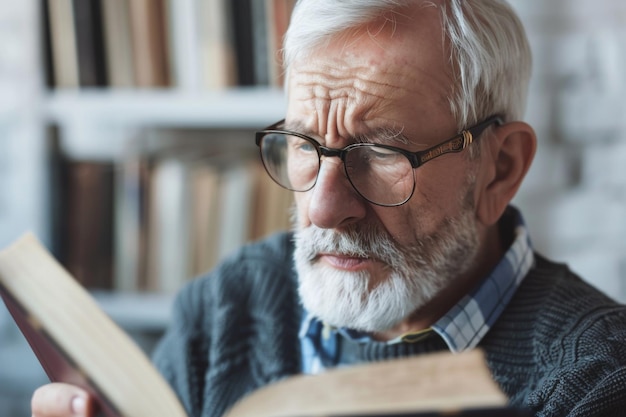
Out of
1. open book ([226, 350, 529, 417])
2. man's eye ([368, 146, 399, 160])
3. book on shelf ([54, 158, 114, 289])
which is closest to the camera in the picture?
open book ([226, 350, 529, 417])

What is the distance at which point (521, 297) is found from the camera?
1.09 meters

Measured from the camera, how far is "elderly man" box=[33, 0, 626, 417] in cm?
99

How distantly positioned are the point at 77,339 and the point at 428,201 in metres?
0.52

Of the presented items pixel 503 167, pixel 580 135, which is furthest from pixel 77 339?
pixel 580 135

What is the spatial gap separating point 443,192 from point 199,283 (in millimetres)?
531

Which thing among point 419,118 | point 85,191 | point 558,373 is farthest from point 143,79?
point 558,373

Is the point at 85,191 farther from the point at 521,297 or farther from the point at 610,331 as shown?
the point at 610,331

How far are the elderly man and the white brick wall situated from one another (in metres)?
0.53

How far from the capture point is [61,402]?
31.5 inches

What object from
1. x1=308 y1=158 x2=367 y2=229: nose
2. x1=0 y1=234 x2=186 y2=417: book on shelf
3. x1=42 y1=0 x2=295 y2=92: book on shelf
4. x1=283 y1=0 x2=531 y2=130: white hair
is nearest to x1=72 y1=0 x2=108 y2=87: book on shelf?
x1=42 y1=0 x2=295 y2=92: book on shelf

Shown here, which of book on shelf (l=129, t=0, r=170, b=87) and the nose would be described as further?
book on shelf (l=129, t=0, r=170, b=87)

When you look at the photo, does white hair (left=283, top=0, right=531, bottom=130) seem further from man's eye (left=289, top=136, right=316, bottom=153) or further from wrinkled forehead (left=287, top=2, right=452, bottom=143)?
man's eye (left=289, top=136, right=316, bottom=153)

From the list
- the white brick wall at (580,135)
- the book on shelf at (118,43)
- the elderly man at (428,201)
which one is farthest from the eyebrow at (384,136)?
the book on shelf at (118,43)

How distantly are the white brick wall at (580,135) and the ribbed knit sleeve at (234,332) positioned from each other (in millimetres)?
666
